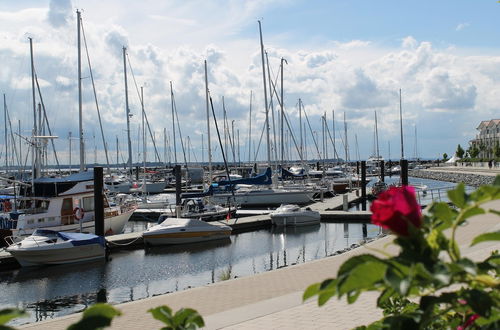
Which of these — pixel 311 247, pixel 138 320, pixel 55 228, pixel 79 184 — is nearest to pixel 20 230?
pixel 55 228

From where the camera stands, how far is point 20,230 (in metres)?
27.9

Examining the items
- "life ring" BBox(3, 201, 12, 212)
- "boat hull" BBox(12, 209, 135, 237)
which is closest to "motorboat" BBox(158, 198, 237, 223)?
"boat hull" BBox(12, 209, 135, 237)

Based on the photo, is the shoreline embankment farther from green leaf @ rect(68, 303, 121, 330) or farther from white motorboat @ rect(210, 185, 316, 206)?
green leaf @ rect(68, 303, 121, 330)

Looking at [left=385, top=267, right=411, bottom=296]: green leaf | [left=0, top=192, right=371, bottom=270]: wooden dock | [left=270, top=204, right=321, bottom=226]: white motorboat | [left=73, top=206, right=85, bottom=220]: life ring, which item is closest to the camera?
[left=385, top=267, right=411, bottom=296]: green leaf

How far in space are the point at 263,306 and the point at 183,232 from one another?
18137 millimetres

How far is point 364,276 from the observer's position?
1955mm

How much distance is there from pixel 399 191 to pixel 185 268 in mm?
22009

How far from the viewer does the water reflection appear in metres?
18.6

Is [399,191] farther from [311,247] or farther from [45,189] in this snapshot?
[45,189]

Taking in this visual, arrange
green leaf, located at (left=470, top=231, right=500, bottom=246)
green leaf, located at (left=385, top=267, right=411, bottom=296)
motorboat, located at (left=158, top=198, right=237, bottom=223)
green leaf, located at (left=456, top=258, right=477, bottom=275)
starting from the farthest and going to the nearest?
motorboat, located at (left=158, top=198, right=237, bottom=223) < green leaf, located at (left=470, top=231, right=500, bottom=246) < green leaf, located at (left=456, top=258, right=477, bottom=275) < green leaf, located at (left=385, top=267, right=411, bottom=296)

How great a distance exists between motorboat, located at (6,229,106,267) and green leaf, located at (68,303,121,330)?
77.1 ft

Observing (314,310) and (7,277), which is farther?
(7,277)

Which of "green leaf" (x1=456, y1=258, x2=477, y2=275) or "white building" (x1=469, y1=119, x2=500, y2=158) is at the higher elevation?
"white building" (x1=469, y1=119, x2=500, y2=158)

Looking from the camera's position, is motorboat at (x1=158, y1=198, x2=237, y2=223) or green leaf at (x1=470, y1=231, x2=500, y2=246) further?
motorboat at (x1=158, y1=198, x2=237, y2=223)
